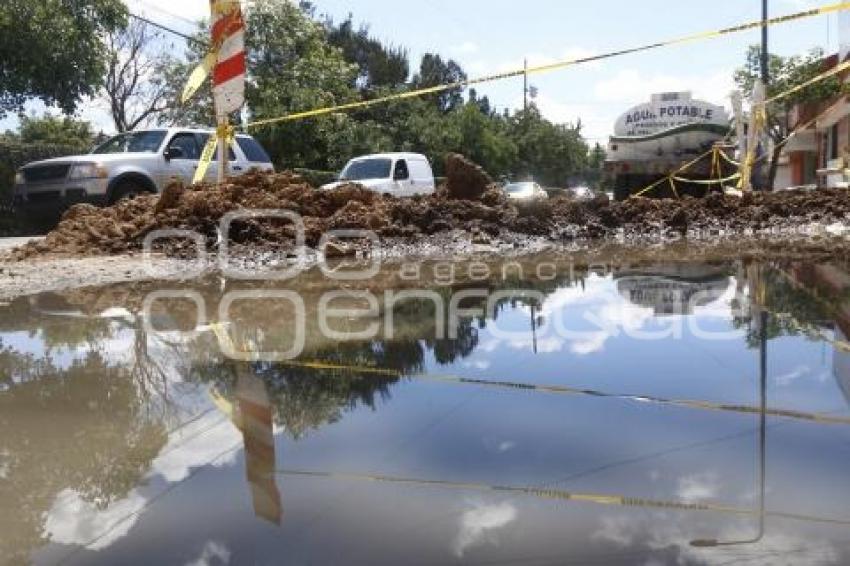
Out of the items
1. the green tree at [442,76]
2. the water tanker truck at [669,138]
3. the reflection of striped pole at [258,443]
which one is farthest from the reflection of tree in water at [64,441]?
the green tree at [442,76]

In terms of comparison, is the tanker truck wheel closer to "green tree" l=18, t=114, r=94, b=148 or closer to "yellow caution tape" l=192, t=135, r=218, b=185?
"yellow caution tape" l=192, t=135, r=218, b=185

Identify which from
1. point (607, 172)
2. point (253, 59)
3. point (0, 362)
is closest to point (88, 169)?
point (0, 362)

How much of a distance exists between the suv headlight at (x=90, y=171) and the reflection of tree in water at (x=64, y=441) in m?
8.72

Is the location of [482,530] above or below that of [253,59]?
below

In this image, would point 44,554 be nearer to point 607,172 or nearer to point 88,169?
point 88,169

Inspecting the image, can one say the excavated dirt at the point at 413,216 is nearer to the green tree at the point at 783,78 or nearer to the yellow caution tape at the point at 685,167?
the yellow caution tape at the point at 685,167

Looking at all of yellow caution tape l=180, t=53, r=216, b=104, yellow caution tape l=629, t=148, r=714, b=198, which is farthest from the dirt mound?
yellow caution tape l=629, t=148, r=714, b=198

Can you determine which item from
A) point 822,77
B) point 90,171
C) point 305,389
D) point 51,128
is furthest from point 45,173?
point 51,128

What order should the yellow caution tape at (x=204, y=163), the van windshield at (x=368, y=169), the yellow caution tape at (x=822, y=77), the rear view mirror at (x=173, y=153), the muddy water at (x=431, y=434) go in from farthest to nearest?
1. the van windshield at (x=368, y=169)
2. the rear view mirror at (x=173, y=153)
3. the yellow caution tape at (x=822, y=77)
4. the yellow caution tape at (x=204, y=163)
5. the muddy water at (x=431, y=434)

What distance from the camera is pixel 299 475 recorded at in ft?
9.89

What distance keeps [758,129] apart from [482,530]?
49.3 feet

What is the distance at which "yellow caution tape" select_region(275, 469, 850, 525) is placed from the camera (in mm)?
2604

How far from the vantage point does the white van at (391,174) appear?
17000 mm

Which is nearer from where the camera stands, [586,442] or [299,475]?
[299,475]
